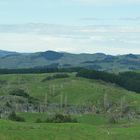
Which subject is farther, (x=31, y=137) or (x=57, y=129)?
(x=57, y=129)

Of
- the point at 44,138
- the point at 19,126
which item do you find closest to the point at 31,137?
the point at 44,138

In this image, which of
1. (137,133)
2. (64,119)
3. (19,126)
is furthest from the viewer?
(64,119)

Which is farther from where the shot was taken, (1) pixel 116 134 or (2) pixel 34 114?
(2) pixel 34 114

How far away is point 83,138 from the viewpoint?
65250 mm

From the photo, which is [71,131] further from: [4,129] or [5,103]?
[5,103]

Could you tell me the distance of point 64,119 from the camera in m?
106

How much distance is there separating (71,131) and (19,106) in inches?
4932

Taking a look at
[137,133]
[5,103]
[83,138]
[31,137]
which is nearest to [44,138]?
[31,137]

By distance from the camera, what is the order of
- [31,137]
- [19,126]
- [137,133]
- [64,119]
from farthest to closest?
[64,119] → [137,133] → [19,126] → [31,137]

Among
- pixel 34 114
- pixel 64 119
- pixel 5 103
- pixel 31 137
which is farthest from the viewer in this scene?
pixel 5 103

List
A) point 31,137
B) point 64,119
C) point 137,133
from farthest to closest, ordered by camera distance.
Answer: point 64,119 < point 137,133 < point 31,137

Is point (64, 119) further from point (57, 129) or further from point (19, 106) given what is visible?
point (19, 106)

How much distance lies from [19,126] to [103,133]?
12946mm

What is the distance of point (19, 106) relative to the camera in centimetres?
19338
